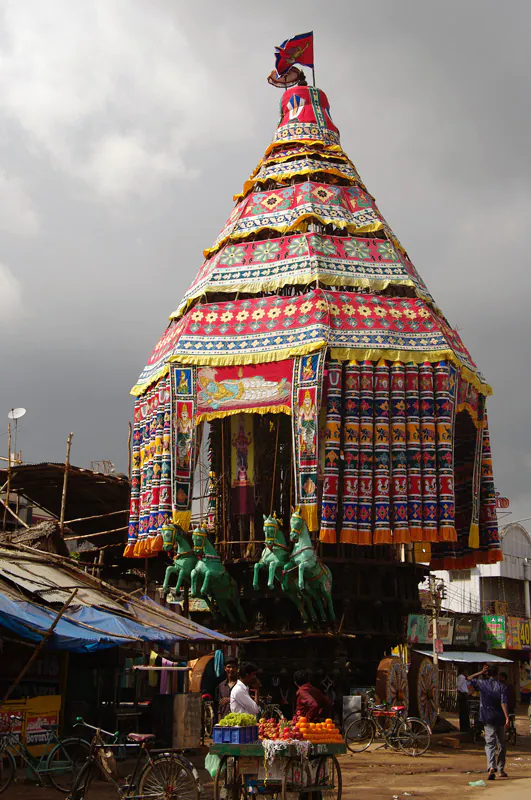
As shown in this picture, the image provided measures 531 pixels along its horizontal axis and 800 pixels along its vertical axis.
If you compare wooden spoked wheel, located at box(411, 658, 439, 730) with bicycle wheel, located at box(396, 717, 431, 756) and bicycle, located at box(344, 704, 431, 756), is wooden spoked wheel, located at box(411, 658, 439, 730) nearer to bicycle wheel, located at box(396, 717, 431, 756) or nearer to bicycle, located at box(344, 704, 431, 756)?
bicycle, located at box(344, 704, 431, 756)

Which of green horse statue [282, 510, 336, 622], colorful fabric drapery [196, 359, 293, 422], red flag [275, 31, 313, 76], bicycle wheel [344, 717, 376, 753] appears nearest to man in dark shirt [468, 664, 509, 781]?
bicycle wheel [344, 717, 376, 753]

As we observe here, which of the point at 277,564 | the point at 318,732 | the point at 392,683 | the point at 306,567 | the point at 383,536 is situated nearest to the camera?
the point at 318,732

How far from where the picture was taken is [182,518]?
23.2 m

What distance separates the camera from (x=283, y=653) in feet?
76.0

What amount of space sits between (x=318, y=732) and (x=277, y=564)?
1178 cm

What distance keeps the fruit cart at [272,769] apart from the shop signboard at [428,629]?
28.2 m

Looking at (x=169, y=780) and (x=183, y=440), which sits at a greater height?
(x=183, y=440)

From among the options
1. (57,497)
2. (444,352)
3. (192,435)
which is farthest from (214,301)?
(57,497)

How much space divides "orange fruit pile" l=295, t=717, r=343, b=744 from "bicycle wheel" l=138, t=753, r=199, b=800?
150 centimetres

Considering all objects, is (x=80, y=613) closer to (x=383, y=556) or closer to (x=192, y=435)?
(x=192, y=435)

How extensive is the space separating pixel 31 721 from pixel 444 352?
44.4 feet

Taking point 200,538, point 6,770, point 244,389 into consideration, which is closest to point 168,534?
point 200,538

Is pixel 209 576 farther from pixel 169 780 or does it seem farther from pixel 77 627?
pixel 169 780

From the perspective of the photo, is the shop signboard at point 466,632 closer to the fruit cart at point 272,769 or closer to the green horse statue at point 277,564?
the green horse statue at point 277,564
